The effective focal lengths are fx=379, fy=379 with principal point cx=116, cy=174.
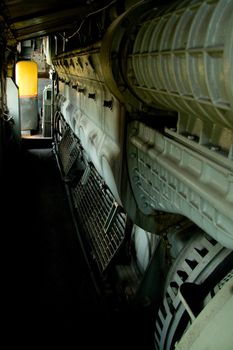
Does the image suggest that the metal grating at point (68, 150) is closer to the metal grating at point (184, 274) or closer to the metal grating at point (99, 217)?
the metal grating at point (99, 217)

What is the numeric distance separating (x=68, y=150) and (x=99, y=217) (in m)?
2.82

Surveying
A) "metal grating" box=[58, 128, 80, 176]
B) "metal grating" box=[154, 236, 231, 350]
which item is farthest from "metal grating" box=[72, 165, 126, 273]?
"metal grating" box=[154, 236, 231, 350]

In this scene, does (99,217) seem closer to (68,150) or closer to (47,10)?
(47,10)

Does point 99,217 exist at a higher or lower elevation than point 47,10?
lower

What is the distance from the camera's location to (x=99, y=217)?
4453 mm

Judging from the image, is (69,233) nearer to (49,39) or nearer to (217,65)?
(217,65)

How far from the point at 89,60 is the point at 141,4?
143 centimetres

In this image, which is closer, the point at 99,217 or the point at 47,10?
the point at 47,10

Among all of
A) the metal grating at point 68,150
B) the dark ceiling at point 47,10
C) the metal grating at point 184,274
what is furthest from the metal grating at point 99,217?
the dark ceiling at point 47,10

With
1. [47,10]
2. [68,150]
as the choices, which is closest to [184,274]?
[47,10]

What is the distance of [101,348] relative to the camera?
2.96 metres

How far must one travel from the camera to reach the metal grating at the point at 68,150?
6.53m

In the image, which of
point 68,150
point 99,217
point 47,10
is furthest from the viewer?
point 68,150

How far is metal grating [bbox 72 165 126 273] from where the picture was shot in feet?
12.4
